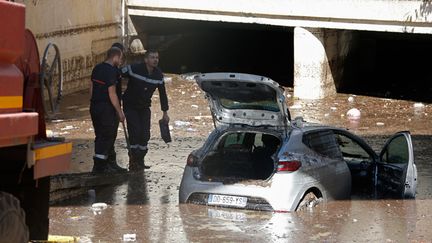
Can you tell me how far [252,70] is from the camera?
2617 centimetres

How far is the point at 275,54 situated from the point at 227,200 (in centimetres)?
1846

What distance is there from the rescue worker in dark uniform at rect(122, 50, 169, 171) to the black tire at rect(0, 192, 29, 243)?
6.75 meters

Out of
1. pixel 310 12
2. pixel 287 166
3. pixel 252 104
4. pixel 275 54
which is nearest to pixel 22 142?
pixel 287 166

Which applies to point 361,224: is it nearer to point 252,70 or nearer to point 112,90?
point 112,90

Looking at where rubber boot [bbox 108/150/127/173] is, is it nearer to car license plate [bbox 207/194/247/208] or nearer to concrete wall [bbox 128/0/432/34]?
car license plate [bbox 207/194/247/208]

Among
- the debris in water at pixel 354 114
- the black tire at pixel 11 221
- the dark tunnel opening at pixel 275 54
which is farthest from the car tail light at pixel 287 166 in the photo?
the dark tunnel opening at pixel 275 54

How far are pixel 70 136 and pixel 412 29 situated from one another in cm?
836

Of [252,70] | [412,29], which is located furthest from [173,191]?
[252,70]

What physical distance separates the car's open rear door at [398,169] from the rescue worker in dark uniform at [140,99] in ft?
10.9

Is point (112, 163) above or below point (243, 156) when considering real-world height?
below

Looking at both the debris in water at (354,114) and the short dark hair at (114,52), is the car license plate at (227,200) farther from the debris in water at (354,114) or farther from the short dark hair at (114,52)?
the debris in water at (354,114)

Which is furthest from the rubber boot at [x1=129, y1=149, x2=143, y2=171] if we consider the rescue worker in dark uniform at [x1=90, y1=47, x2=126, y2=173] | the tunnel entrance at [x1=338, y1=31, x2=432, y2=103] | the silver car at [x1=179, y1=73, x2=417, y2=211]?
the tunnel entrance at [x1=338, y1=31, x2=432, y2=103]

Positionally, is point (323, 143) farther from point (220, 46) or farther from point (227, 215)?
point (220, 46)

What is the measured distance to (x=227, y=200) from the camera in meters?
10.3
